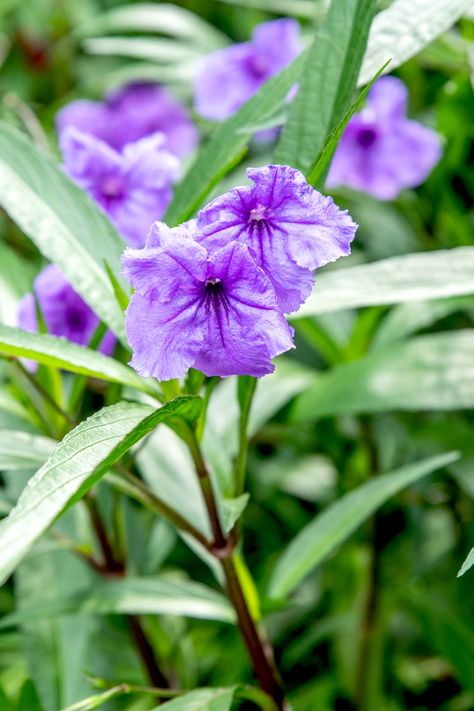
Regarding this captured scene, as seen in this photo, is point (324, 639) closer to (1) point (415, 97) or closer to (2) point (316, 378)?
(2) point (316, 378)

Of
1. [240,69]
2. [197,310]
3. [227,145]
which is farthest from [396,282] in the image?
[240,69]

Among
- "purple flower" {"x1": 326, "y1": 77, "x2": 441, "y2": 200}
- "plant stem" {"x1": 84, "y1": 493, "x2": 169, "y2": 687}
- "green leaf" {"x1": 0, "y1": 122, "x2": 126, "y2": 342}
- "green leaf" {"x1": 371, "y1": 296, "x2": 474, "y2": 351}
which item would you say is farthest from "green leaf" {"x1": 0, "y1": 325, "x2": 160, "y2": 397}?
"purple flower" {"x1": 326, "y1": 77, "x2": 441, "y2": 200}

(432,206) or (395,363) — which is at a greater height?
(432,206)

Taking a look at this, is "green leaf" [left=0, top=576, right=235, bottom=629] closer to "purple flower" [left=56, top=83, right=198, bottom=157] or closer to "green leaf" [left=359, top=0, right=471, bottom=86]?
"green leaf" [left=359, top=0, right=471, bottom=86]

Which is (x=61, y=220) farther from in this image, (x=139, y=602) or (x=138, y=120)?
(x=138, y=120)

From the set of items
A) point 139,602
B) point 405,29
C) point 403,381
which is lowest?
point 139,602

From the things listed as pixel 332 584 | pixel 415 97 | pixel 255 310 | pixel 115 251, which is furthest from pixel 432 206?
pixel 255 310
